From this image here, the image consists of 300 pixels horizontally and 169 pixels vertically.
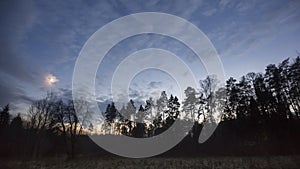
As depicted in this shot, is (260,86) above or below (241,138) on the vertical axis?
above

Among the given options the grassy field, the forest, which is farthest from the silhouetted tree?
the grassy field

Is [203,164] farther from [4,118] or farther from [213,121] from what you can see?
[4,118]

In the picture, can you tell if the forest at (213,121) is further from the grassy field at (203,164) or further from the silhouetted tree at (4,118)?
the grassy field at (203,164)

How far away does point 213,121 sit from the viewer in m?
36.8

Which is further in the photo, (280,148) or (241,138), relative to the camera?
(241,138)

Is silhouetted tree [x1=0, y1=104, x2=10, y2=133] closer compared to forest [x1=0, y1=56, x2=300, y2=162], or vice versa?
forest [x1=0, y1=56, x2=300, y2=162]

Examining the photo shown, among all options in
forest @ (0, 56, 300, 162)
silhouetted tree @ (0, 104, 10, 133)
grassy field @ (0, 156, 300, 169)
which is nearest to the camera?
grassy field @ (0, 156, 300, 169)

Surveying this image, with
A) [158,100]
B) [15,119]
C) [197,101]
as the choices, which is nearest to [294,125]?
[197,101]

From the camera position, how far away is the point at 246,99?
33.2 meters

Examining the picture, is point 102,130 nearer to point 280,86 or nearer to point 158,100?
point 158,100

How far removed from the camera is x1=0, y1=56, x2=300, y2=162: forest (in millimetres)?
28184

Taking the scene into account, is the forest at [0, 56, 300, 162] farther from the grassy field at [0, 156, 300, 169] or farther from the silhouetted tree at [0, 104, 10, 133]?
the grassy field at [0, 156, 300, 169]

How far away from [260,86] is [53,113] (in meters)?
33.6

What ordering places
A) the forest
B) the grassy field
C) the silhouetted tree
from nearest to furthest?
the grassy field → the forest → the silhouetted tree
